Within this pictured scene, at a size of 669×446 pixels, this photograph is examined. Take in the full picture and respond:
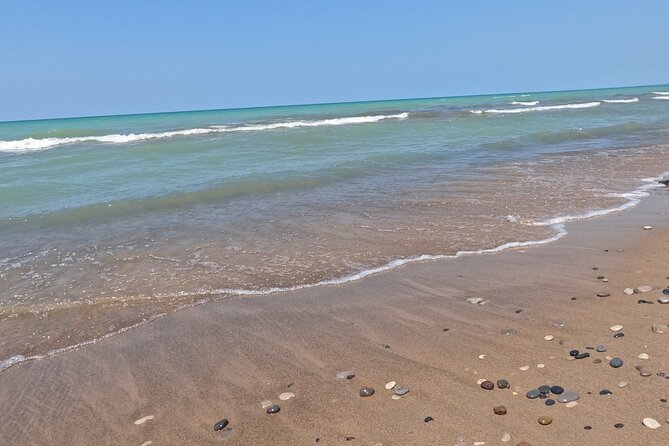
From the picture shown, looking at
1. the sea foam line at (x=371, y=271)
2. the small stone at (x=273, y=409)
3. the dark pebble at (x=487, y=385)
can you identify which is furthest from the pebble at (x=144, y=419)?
the dark pebble at (x=487, y=385)

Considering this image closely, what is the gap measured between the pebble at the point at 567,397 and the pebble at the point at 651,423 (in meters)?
0.34

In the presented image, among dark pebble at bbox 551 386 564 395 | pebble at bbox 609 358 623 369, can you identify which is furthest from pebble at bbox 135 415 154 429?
pebble at bbox 609 358 623 369

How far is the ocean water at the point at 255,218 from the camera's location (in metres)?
5.07

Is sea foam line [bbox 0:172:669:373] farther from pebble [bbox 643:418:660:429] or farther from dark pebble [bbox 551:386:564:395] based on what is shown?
pebble [bbox 643:418:660:429]

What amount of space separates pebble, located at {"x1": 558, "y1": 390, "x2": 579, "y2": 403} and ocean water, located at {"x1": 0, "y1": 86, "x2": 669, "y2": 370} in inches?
106

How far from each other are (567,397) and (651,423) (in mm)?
404

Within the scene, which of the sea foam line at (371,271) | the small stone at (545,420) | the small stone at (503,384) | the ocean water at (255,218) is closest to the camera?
the small stone at (545,420)

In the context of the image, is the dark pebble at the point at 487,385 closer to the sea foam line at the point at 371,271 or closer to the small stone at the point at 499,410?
the small stone at the point at 499,410

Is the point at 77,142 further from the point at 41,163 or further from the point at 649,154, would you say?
the point at 649,154

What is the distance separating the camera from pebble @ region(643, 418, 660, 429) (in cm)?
244

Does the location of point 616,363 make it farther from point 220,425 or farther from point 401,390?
→ point 220,425

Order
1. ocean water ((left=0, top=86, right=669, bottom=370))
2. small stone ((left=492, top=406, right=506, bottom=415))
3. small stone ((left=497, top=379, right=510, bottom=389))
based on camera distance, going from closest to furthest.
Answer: small stone ((left=492, top=406, right=506, bottom=415)) → small stone ((left=497, top=379, right=510, bottom=389)) → ocean water ((left=0, top=86, right=669, bottom=370))

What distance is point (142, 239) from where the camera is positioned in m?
7.17

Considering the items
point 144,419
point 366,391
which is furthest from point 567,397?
point 144,419
